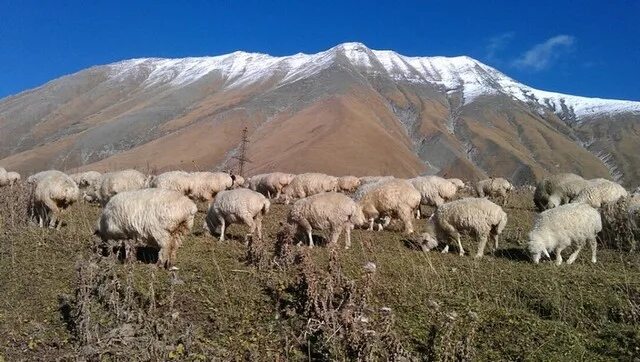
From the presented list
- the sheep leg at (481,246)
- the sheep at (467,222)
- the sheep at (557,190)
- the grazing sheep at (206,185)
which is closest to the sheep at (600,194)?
the sheep at (557,190)

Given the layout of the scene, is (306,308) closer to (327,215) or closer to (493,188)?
(327,215)

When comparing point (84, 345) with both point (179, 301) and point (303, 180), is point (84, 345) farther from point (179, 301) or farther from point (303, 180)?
point (303, 180)

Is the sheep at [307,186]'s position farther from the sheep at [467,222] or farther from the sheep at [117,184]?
the sheep at [467,222]

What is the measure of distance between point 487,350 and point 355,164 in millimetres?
81838

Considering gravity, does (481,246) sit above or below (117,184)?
below

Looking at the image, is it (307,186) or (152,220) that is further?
(307,186)

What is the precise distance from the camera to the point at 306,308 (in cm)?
898

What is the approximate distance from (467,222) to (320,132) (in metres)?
96.2

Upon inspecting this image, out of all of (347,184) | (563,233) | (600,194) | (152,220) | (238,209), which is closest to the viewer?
(152,220)

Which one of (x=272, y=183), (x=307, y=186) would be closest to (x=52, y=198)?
(x=307, y=186)

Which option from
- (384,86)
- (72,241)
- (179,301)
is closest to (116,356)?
(179,301)

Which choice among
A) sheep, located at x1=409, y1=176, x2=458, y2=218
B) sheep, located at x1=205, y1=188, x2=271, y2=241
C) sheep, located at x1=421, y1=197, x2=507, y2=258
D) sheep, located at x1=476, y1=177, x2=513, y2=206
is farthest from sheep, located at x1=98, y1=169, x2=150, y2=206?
sheep, located at x1=476, y1=177, x2=513, y2=206


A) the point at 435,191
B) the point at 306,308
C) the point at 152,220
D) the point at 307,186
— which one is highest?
the point at 307,186

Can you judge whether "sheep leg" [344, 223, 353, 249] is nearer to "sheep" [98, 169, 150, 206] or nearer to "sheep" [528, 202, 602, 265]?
"sheep" [528, 202, 602, 265]
